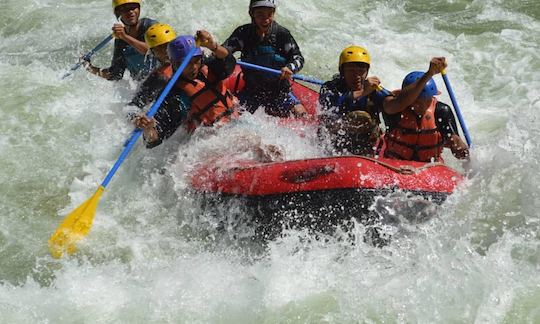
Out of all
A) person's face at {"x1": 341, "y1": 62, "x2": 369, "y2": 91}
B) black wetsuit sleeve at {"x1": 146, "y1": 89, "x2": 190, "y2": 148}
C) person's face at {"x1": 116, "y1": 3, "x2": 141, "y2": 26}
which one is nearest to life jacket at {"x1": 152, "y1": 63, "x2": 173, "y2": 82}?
black wetsuit sleeve at {"x1": 146, "y1": 89, "x2": 190, "y2": 148}

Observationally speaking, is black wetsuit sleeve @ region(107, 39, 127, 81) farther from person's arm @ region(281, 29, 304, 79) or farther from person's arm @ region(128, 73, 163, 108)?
person's arm @ region(281, 29, 304, 79)

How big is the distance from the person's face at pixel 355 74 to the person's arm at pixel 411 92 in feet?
1.03

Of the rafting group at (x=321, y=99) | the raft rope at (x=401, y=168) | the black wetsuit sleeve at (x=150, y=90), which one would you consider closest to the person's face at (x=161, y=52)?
the rafting group at (x=321, y=99)

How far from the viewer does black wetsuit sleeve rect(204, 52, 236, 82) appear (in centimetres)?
515

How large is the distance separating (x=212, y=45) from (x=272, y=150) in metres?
0.96

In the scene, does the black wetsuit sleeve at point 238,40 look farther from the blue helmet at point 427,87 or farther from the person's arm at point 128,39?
the blue helmet at point 427,87

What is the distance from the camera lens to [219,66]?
17.0 ft

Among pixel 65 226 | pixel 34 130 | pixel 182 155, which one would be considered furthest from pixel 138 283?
pixel 34 130

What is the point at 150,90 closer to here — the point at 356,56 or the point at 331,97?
the point at 331,97

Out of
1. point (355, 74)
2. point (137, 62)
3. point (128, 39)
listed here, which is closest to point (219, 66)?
point (355, 74)

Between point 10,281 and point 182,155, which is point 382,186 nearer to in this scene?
point 182,155

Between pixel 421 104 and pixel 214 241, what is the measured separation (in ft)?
6.33

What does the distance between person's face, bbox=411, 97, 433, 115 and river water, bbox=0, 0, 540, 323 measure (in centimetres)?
62

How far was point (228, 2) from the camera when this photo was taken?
10125 mm
